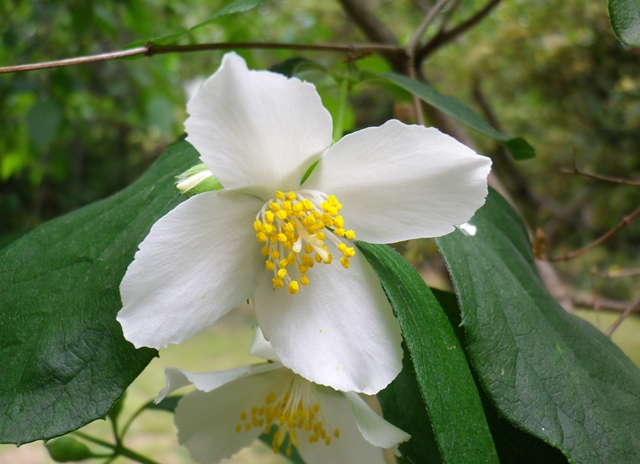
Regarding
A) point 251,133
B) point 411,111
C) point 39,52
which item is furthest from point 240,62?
point 39,52

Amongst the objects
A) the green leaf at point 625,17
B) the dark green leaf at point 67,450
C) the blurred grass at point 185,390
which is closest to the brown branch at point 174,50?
the green leaf at point 625,17

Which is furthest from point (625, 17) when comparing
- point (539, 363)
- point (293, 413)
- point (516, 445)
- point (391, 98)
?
point (391, 98)

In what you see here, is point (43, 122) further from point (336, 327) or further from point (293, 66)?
point (336, 327)

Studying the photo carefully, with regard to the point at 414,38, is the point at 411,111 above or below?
below

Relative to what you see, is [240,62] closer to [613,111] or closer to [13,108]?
[13,108]

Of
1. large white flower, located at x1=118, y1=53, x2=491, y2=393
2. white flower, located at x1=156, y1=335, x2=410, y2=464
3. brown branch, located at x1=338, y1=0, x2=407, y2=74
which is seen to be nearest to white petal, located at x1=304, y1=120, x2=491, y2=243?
large white flower, located at x1=118, y1=53, x2=491, y2=393

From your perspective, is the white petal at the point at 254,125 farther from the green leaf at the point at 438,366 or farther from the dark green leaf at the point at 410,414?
the dark green leaf at the point at 410,414
